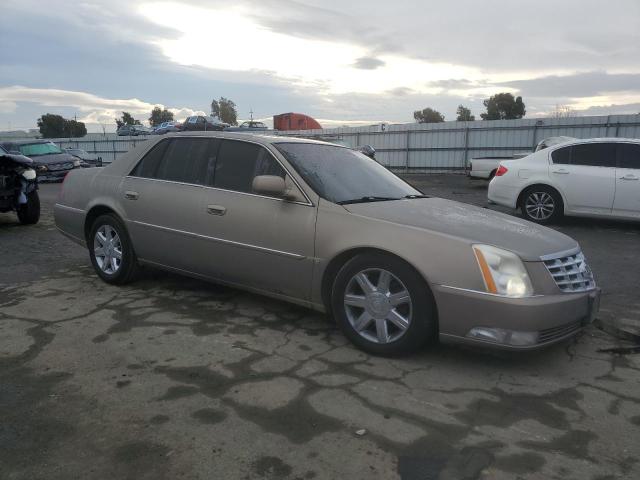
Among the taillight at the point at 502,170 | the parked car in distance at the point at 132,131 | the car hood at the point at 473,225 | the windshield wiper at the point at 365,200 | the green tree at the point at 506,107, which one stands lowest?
the car hood at the point at 473,225

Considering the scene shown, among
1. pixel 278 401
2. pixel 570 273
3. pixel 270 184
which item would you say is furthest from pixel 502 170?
pixel 278 401

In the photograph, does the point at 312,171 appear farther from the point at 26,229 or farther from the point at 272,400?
the point at 26,229

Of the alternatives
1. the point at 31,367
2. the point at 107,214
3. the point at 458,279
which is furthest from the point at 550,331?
the point at 107,214

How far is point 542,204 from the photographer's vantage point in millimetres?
9023

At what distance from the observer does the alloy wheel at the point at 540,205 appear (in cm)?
894

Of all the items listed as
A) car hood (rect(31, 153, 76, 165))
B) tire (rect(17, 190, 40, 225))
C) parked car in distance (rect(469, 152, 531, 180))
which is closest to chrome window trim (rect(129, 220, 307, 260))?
tire (rect(17, 190, 40, 225))

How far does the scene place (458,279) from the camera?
10.7ft

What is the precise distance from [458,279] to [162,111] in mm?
85374

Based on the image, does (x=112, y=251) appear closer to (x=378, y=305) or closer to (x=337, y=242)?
(x=337, y=242)

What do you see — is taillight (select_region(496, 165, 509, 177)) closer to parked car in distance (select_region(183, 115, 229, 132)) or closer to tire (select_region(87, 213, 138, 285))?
tire (select_region(87, 213, 138, 285))

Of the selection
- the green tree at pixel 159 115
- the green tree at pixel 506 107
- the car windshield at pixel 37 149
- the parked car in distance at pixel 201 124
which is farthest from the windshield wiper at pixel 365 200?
the green tree at pixel 159 115

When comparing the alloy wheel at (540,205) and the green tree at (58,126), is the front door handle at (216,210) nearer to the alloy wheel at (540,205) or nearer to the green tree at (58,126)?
the alloy wheel at (540,205)

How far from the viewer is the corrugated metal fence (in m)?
19.5

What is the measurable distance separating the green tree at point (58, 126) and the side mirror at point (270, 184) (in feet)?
235
